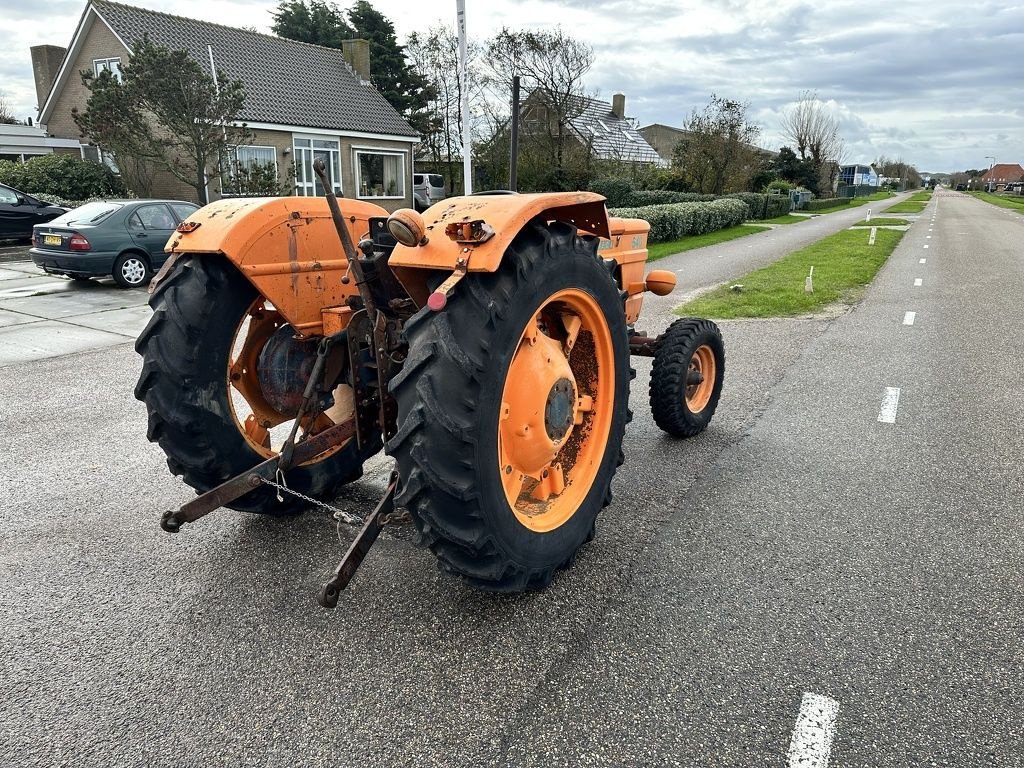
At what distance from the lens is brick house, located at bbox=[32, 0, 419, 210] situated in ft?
81.8

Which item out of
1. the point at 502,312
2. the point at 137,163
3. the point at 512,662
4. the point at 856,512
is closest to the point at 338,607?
the point at 512,662

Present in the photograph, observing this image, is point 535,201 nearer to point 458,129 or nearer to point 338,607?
point 338,607

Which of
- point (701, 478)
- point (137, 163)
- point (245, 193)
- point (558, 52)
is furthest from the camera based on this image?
point (558, 52)

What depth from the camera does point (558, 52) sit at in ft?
87.2

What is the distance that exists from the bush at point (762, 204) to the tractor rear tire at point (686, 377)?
29505 millimetres

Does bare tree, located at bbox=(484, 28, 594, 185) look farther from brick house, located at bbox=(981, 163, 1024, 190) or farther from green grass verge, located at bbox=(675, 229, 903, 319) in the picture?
brick house, located at bbox=(981, 163, 1024, 190)

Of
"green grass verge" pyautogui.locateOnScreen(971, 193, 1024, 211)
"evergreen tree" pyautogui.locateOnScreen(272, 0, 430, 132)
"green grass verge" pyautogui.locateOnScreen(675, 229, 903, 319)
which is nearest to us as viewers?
"green grass verge" pyautogui.locateOnScreen(675, 229, 903, 319)

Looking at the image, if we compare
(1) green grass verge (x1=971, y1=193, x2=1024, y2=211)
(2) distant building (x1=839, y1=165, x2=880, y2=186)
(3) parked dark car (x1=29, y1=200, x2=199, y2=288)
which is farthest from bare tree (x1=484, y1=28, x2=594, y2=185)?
(2) distant building (x1=839, y1=165, x2=880, y2=186)

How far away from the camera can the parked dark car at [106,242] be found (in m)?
12.0

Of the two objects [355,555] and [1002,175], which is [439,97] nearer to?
[355,555]

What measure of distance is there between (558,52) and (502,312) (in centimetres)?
2704

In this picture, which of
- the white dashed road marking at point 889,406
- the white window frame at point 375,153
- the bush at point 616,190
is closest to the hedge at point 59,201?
the white window frame at point 375,153

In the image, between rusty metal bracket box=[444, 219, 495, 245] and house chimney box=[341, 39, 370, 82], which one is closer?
rusty metal bracket box=[444, 219, 495, 245]

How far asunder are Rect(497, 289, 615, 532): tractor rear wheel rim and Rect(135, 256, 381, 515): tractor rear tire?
1315 millimetres
